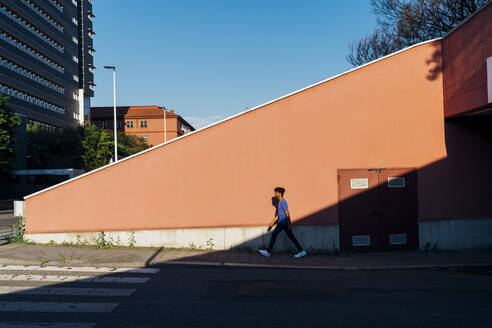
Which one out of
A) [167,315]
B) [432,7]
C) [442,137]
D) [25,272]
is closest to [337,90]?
[442,137]

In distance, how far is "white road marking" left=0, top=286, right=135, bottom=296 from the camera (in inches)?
269

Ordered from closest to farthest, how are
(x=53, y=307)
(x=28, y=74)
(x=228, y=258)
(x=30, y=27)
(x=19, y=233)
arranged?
1. (x=53, y=307)
2. (x=228, y=258)
3. (x=19, y=233)
4. (x=28, y=74)
5. (x=30, y=27)

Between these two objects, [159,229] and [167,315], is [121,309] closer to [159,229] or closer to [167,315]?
[167,315]

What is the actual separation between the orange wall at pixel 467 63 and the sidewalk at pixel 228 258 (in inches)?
152

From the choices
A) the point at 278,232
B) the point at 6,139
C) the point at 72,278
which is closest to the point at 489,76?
the point at 278,232

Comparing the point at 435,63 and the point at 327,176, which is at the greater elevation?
the point at 435,63

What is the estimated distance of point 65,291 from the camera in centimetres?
701

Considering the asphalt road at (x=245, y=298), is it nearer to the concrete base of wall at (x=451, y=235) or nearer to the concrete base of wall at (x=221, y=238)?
the concrete base of wall at (x=221, y=238)

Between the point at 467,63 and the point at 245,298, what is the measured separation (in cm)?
829

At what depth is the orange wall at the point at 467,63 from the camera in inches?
382

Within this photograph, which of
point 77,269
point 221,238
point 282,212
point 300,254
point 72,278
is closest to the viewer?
point 72,278

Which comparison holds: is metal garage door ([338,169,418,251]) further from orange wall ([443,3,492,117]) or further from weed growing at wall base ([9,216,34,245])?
weed growing at wall base ([9,216,34,245])

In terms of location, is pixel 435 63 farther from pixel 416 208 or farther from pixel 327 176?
pixel 327 176

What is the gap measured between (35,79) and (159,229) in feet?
191
